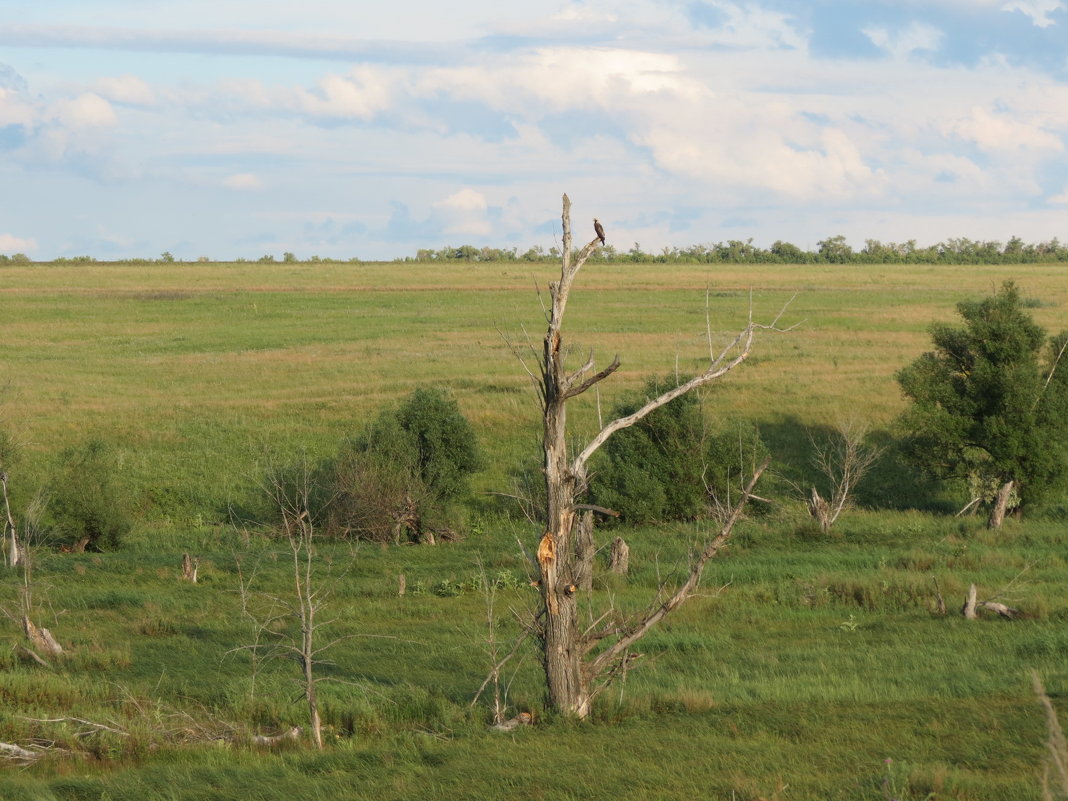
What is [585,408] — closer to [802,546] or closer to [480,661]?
[802,546]

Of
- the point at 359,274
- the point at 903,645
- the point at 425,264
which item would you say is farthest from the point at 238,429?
the point at 425,264

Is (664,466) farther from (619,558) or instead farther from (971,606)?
(971,606)

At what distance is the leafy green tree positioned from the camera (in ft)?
109

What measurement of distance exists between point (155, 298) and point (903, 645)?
93.8 meters

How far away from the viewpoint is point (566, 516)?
11211 mm

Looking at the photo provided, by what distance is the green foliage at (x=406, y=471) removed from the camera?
31.7 metres

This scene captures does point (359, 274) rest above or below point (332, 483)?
above

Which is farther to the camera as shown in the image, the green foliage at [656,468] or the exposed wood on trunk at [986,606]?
the green foliage at [656,468]

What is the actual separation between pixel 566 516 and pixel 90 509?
23.5 metres

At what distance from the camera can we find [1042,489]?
109ft

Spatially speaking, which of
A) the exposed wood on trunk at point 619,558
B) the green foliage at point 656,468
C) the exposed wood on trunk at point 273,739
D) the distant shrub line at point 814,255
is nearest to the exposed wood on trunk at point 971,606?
the exposed wood on trunk at point 619,558

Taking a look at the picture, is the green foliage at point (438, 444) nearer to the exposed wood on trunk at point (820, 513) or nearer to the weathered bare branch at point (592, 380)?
the exposed wood on trunk at point (820, 513)

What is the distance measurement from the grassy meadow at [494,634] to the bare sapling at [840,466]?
75cm

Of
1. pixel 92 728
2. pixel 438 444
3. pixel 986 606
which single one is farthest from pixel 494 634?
pixel 438 444
